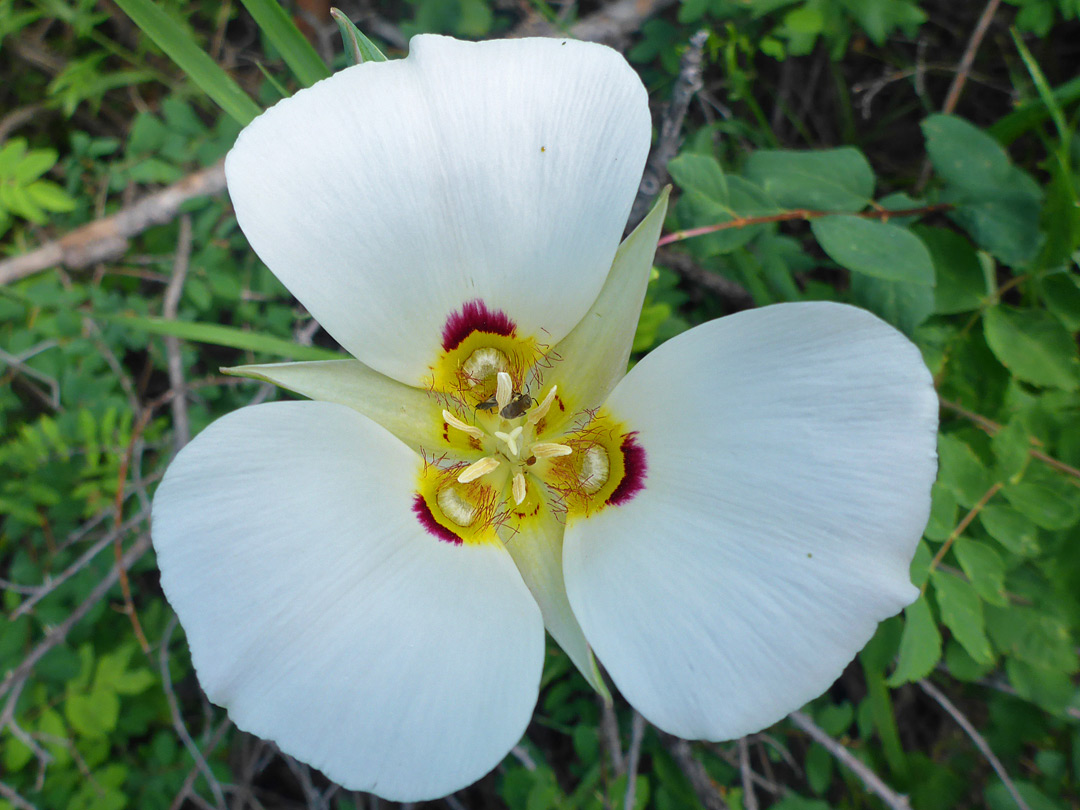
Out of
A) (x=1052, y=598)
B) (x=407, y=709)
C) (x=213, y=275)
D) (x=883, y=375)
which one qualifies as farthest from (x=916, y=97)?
(x=407, y=709)

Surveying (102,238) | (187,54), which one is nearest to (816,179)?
(187,54)

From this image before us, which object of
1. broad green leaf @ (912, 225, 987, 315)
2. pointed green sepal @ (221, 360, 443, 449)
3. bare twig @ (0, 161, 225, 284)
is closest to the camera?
pointed green sepal @ (221, 360, 443, 449)

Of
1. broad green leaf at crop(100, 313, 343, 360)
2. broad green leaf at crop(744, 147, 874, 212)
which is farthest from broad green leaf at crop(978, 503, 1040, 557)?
broad green leaf at crop(100, 313, 343, 360)

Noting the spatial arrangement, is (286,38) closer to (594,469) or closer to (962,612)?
(594,469)

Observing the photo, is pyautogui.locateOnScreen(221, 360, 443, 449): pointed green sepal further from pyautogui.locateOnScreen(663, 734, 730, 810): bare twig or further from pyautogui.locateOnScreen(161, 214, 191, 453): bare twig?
pyautogui.locateOnScreen(663, 734, 730, 810): bare twig

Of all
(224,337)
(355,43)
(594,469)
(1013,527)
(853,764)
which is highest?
(355,43)

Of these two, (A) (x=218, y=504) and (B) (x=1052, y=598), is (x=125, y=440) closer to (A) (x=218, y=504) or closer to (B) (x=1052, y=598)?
(A) (x=218, y=504)
